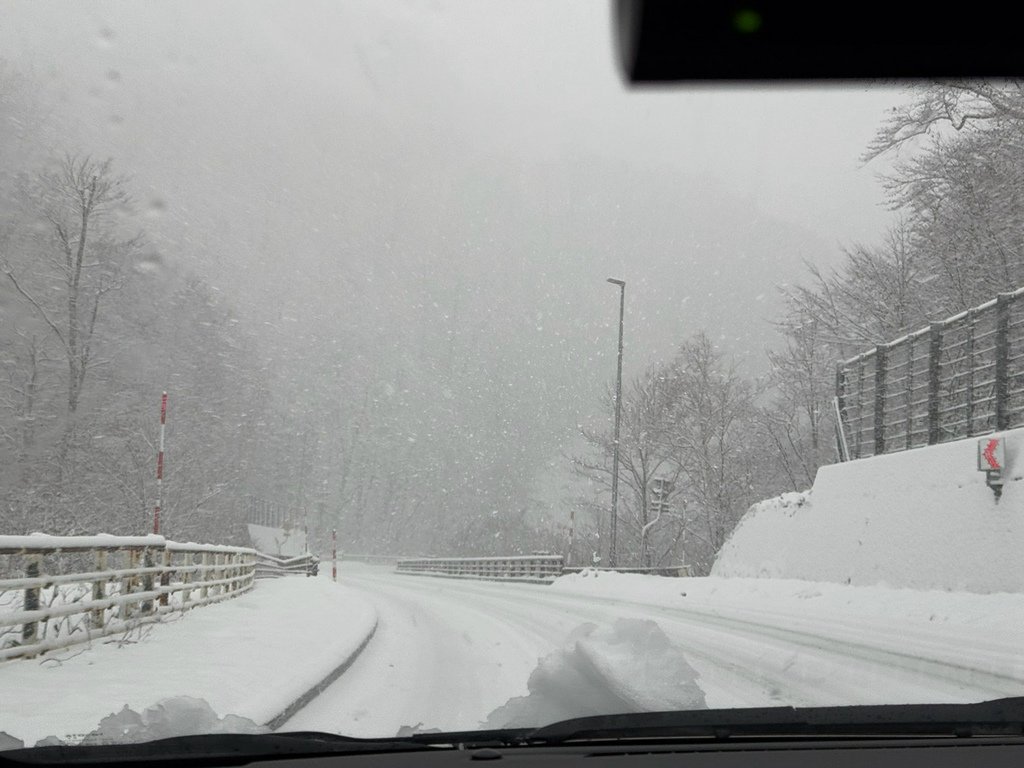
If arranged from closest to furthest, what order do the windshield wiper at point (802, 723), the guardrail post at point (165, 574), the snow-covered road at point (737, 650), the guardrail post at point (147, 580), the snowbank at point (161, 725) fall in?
the windshield wiper at point (802, 723)
the snowbank at point (161, 725)
the snow-covered road at point (737, 650)
the guardrail post at point (147, 580)
the guardrail post at point (165, 574)

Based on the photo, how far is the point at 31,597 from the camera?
4.59 metres

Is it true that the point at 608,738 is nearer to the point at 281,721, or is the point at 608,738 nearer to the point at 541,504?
the point at 281,721

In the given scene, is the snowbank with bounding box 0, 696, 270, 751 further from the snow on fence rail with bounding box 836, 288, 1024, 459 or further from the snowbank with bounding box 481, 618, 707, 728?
the snow on fence rail with bounding box 836, 288, 1024, 459

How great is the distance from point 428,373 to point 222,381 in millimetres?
1305

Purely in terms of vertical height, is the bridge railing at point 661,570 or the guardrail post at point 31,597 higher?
the guardrail post at point 31,597

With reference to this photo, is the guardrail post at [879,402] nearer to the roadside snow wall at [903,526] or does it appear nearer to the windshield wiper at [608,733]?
the roadside snow wall at [903,526]

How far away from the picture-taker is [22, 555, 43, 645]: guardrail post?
4.51 m

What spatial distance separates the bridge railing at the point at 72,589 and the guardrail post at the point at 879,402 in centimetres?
855

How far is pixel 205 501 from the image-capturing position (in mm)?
6293

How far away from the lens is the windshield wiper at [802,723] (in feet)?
8.16

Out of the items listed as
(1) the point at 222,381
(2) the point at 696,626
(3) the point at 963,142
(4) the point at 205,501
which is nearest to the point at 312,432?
(1) the point at 222,381

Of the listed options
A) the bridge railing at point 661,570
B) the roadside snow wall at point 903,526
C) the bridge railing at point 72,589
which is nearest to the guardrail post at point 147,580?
the bridge railing at point 72,589

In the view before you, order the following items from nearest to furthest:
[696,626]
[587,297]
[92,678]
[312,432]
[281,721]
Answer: [281,721] < [92,678] < [587,297] < [312,432] < [696,626]

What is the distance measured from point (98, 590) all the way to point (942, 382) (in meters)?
9.10
